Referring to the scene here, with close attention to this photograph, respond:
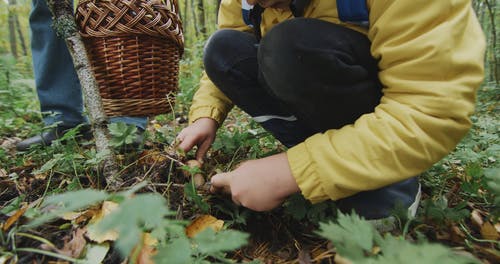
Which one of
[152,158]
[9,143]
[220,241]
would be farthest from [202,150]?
[9,143]

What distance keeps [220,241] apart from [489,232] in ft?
2.53

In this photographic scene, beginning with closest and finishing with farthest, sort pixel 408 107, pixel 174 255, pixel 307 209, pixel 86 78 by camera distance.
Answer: pixel 174 255 → pixel 408 107 → pixel 307 209 → pixel 86 78

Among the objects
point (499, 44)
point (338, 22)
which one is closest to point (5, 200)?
point (338, 22)

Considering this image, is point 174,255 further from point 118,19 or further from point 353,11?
point 118,19

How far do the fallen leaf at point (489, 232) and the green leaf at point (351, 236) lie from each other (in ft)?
1.66

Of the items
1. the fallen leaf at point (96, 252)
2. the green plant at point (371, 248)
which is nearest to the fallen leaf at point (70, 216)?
the fallen leaf at point (96, 252)

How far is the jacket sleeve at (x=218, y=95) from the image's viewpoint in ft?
4.61

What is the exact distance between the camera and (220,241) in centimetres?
63

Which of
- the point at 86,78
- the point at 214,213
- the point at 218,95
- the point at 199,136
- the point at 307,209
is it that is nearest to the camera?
the point at 307,209

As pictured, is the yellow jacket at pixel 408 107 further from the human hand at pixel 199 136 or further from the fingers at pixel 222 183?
the human hand at pixel 199 136

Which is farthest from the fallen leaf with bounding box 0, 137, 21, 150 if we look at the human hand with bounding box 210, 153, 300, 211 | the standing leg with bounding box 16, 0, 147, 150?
the human hand with bounding box 210, 153, 300, 211

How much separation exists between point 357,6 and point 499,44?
6050 mm

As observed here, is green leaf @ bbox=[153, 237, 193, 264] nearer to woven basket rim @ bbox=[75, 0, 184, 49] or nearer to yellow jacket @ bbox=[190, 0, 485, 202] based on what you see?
yellow jacket @ bbox=[190, 0, 485, 202]

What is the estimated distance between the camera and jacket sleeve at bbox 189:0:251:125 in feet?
4.61
